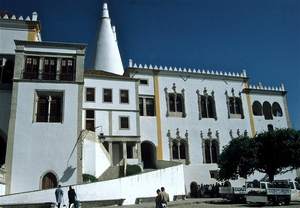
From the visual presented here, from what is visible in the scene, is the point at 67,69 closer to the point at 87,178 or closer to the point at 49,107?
the point at 49,107

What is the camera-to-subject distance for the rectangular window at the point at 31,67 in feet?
74.6

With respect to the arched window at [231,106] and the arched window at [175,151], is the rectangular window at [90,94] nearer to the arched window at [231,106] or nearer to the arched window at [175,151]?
the arched window at [175,151]

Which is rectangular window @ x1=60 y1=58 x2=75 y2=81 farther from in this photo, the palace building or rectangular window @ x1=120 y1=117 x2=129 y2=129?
rectangular window @ x1=120 y1=117 x2=129 y2=129

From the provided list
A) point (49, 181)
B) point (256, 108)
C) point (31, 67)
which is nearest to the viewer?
point (49, 181)

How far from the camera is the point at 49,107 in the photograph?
73.4ft

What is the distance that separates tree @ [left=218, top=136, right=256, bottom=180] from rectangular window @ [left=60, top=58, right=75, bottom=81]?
14.3 metres

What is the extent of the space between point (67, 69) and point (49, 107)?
10.3ft

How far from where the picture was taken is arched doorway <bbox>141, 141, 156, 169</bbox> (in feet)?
107

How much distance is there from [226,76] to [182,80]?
575 cm

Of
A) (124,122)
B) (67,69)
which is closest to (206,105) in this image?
(124,122)

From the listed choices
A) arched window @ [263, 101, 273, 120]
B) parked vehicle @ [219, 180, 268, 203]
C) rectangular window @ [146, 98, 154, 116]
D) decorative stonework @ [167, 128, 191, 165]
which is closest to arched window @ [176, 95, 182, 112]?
decorative stonework @ [167, 128, 191, 165]

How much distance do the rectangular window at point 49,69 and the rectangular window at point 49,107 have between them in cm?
127

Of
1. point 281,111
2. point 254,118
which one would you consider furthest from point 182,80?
point 281,111

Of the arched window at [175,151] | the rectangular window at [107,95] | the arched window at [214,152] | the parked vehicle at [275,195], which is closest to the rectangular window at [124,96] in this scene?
the rectangular window at [107,95]
